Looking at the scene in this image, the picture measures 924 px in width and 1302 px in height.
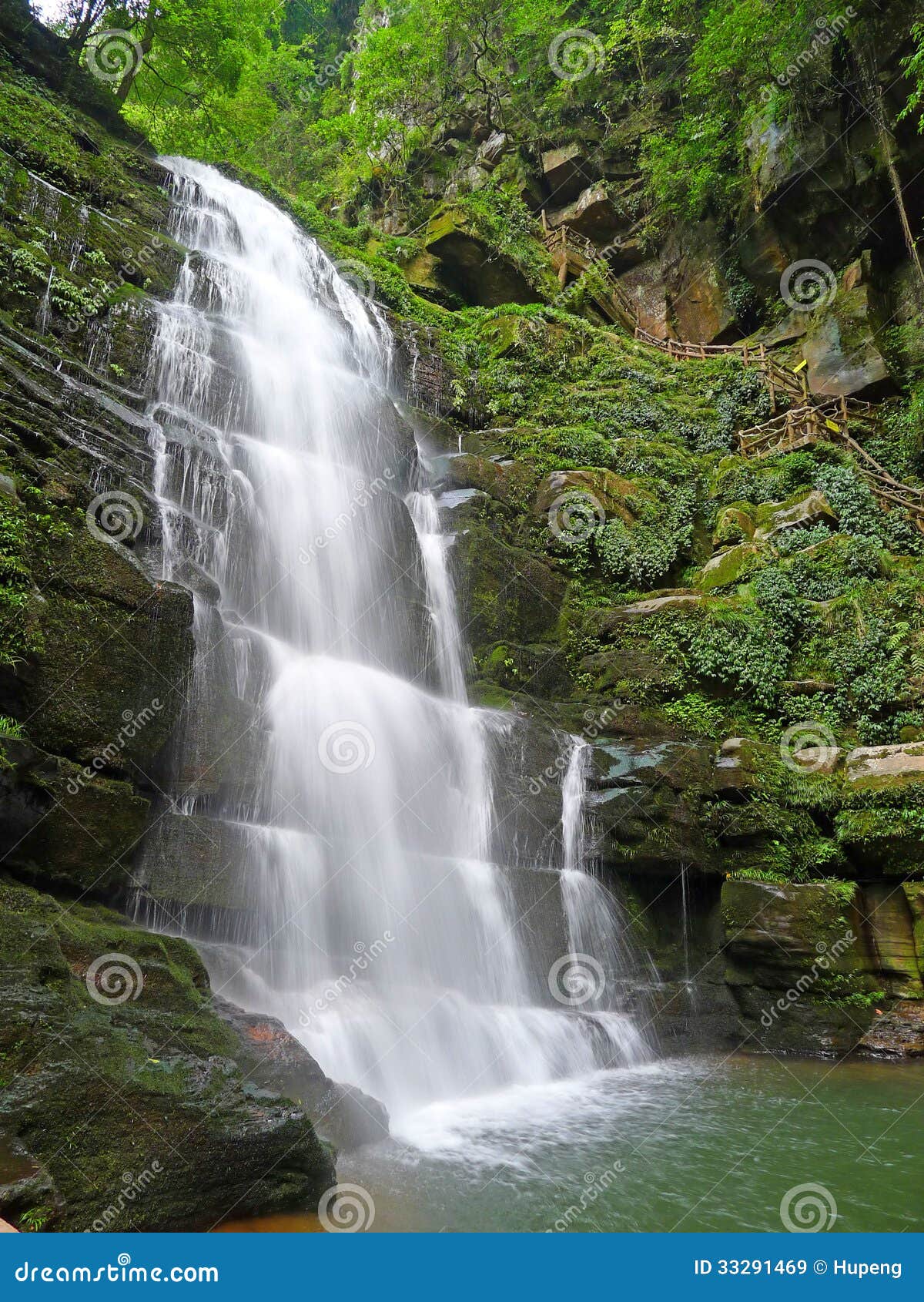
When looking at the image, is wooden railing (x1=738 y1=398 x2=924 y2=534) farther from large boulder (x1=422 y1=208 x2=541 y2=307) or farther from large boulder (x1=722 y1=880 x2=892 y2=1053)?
large boulder (x1=722 y1=880 x2=892 y2=1053)

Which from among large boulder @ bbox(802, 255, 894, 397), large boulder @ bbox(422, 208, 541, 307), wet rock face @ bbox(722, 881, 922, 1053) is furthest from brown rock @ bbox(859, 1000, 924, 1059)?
large boulder @ bbox(422, 208, 541, 307)

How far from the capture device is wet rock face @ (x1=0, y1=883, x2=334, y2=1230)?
364 centimetres

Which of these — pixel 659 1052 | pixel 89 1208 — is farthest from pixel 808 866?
pixel 89 1208

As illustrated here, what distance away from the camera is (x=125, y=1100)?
3.91 m

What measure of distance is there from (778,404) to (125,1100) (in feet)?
65.8

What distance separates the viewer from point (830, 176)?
65.2 ft

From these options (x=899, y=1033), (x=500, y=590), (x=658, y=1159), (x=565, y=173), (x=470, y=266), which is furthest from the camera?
(x=565, y=173)

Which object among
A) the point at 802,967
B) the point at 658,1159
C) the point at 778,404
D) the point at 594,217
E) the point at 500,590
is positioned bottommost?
the point at 658,1159

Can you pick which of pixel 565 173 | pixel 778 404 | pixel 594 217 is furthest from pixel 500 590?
pixel 565 173

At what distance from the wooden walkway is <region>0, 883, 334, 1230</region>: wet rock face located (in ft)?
53.1

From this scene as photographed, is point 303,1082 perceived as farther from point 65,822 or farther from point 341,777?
point 341,777

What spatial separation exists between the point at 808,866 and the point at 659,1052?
2984 mm

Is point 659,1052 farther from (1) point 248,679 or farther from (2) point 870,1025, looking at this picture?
(1) point 248,679

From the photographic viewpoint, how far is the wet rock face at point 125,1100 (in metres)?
3.64
